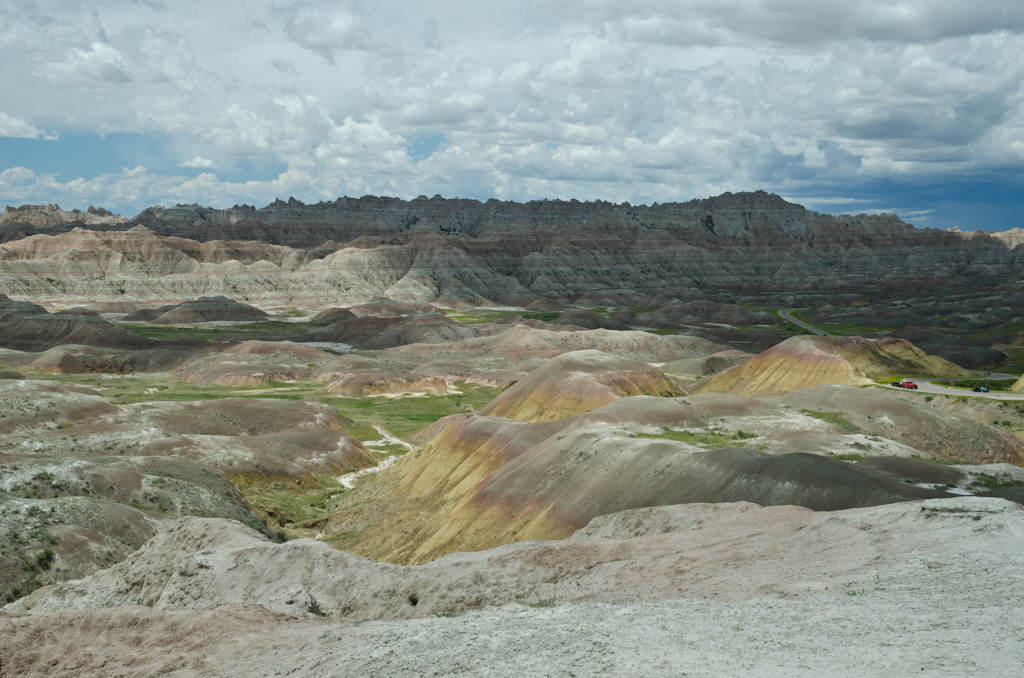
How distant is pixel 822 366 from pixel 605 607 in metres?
59.8

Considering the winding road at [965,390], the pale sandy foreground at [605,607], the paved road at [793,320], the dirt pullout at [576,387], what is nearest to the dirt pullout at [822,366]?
the winding road at [965,390]

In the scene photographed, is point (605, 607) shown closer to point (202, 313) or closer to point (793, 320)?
point (202, 313)

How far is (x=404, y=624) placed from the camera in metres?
14.6

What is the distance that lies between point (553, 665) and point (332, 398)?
73298 mm

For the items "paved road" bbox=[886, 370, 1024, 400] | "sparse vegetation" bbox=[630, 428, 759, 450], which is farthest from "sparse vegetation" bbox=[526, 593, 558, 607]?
"paved road" bbox=[886, 370, 1024, 400]

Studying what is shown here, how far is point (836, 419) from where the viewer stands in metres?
47.1

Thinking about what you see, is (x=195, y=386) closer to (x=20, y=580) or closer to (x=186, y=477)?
(x=186, y=477)

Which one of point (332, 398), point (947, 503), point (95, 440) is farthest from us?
point (332, 398)

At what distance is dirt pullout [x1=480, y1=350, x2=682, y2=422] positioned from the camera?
184 ft

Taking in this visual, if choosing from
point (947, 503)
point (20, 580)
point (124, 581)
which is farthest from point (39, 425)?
point (947, 503)

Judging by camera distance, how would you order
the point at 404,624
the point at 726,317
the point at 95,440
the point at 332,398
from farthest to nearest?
the point at 726,317 → the point at 332,398 → the point at 95,440 → the point at 404,624

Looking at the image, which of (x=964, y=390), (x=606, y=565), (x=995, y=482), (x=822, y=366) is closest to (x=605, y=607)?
(x=606, y=565)

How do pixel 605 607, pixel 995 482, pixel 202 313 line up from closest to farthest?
pixel 605 607 → pixel 995 482 → pixel 202 313

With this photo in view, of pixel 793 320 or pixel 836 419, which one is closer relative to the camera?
pixel 836 419
